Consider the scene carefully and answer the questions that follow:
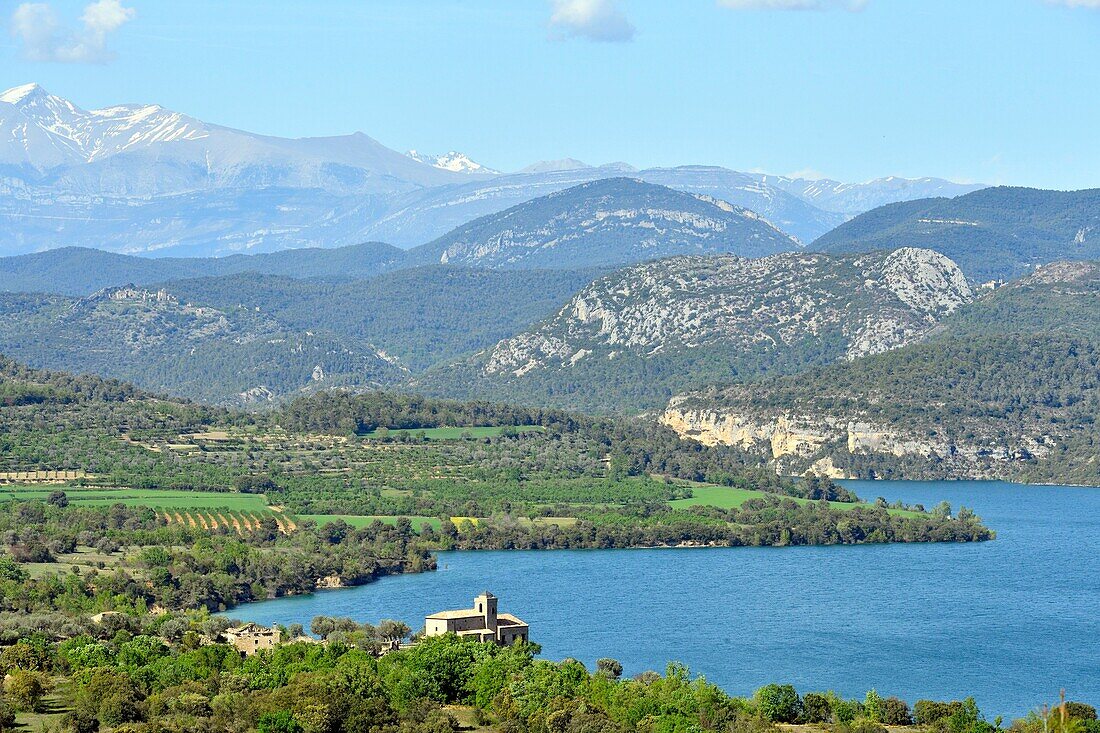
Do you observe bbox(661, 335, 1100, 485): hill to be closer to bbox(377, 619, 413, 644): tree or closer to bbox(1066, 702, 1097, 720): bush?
bbox(377, 619, 413, 644): tree

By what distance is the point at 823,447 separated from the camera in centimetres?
16188

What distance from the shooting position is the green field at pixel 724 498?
122 m

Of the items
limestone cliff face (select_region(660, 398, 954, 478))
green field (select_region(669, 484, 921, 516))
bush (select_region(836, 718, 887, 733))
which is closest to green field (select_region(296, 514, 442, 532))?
green field (select_region(669, 484, 921, 516))

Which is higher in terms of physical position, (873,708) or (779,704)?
(779,704)

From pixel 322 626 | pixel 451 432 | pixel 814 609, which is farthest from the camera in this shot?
pixel 451 432

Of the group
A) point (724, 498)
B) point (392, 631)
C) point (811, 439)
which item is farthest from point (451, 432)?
point (392, 631)

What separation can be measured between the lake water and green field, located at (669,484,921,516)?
11770mm

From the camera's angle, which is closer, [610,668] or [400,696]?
[400,696]

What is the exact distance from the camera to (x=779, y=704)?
58.6 meters

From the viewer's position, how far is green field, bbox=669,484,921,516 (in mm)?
121812

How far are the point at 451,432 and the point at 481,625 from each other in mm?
73622

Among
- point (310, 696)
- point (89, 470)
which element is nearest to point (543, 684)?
point (310, 696)

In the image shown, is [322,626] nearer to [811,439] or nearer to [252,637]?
[252,637]

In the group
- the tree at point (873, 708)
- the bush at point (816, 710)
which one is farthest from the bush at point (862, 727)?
the bush at point (816, 710)
